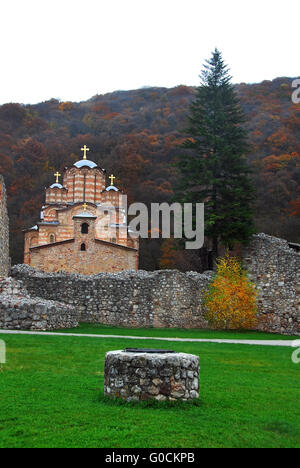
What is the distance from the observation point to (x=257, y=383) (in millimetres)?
6906

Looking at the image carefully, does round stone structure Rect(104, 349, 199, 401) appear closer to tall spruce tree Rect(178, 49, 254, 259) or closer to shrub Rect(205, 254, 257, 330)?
shrub Rect(205, 254, 257, 330)

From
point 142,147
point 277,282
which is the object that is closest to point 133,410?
point 277,282

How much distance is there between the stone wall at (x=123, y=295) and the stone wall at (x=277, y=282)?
289cm

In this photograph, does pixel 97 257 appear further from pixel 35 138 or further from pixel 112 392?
pixel 35 138

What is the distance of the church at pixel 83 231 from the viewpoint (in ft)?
101

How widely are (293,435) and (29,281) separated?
14.3 m

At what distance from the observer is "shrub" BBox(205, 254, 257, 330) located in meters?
18.4

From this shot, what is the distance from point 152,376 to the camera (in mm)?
5273

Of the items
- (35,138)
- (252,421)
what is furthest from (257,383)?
(35,138)

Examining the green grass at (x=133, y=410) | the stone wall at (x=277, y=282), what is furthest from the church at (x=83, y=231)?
the green grass at (x=133, y=410)

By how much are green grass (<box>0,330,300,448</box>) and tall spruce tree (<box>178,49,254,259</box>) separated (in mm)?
13583

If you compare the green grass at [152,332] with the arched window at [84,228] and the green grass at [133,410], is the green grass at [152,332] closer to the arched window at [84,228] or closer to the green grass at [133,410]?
the green grass at [133,410]

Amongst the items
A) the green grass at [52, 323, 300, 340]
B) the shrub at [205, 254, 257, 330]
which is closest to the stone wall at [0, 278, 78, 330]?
the green grass at [52, 323, 300, 340]

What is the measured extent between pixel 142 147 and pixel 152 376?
193 feet
